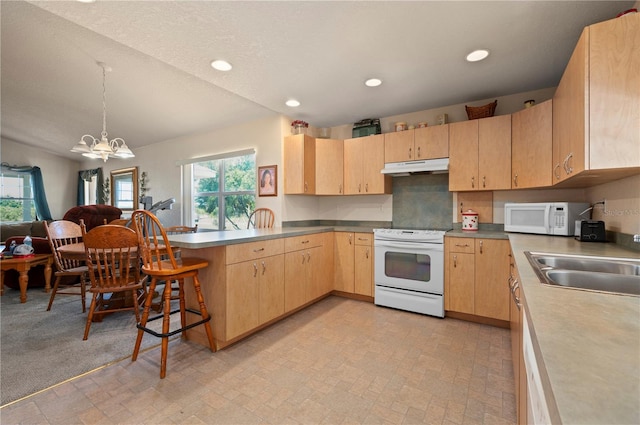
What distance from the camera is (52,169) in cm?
727

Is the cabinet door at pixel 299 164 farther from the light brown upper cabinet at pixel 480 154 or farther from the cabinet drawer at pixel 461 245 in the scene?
the cabinet drawer at pixel 461 245

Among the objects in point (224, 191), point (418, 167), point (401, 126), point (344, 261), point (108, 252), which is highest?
point (401, 126)

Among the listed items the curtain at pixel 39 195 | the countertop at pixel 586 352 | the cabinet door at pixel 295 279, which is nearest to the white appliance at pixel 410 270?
the cabinet door at pixel 295 279

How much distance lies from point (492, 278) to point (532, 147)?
4.12ft

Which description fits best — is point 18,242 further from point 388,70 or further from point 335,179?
point 388,70

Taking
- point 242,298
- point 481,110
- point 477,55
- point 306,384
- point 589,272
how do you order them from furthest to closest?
point 481,110 → point 242,298 → point 477,55 → point 306,384 → point 589,272

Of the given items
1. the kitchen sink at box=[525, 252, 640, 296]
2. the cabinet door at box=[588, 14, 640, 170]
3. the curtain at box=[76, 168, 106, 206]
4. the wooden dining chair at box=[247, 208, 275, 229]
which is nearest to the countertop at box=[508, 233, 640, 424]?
the kitchen sink at box=[525, 252, 640, 296]

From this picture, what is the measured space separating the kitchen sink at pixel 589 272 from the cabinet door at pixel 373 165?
205cm

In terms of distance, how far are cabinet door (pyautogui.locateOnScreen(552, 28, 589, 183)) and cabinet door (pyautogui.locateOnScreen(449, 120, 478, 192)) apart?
0.75m

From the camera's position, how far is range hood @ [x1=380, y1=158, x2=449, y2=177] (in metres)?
3.05

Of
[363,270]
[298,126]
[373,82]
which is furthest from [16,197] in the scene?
[373,82]

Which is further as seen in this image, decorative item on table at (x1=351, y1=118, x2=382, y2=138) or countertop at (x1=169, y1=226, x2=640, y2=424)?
decorative item on table at (x1=351, y1=118, x2=382, y2=138)

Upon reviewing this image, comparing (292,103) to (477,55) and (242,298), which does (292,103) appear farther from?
(242,298)

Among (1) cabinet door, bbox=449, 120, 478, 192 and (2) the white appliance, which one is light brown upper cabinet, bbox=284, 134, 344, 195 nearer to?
(2) the white appliance
